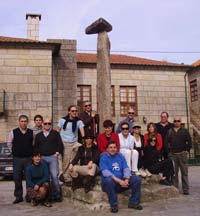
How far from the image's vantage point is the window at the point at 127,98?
24031 millimetres

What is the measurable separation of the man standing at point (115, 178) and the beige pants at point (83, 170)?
0.92 ft

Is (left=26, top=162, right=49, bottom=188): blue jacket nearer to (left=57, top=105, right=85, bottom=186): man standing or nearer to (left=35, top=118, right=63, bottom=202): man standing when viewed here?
(left=35, top=118, right=63, bottom=202): man standing

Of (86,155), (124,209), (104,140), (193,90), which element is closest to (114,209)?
(124,209)

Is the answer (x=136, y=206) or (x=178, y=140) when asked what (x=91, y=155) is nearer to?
(x=136, y=206)

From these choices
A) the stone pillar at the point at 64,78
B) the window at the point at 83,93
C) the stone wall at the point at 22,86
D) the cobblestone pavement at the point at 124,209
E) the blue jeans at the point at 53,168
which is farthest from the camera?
the window at the point at 83,93

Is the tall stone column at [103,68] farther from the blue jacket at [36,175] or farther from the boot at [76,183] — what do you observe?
the blue jacket at [36,175]

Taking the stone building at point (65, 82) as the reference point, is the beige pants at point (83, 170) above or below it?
below

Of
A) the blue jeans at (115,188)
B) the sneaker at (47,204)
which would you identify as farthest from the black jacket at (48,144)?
the blue jeans at (115,188)

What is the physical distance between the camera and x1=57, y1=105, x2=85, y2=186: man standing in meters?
8.09

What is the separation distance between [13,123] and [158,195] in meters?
13.1

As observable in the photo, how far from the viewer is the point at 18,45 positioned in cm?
1977

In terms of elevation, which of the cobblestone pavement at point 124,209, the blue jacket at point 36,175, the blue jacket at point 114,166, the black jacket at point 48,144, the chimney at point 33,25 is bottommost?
the cobblestone pavement at point 124,209

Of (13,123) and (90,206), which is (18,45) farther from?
(90,206)

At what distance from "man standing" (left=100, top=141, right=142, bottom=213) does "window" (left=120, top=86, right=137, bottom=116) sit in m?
16.8
